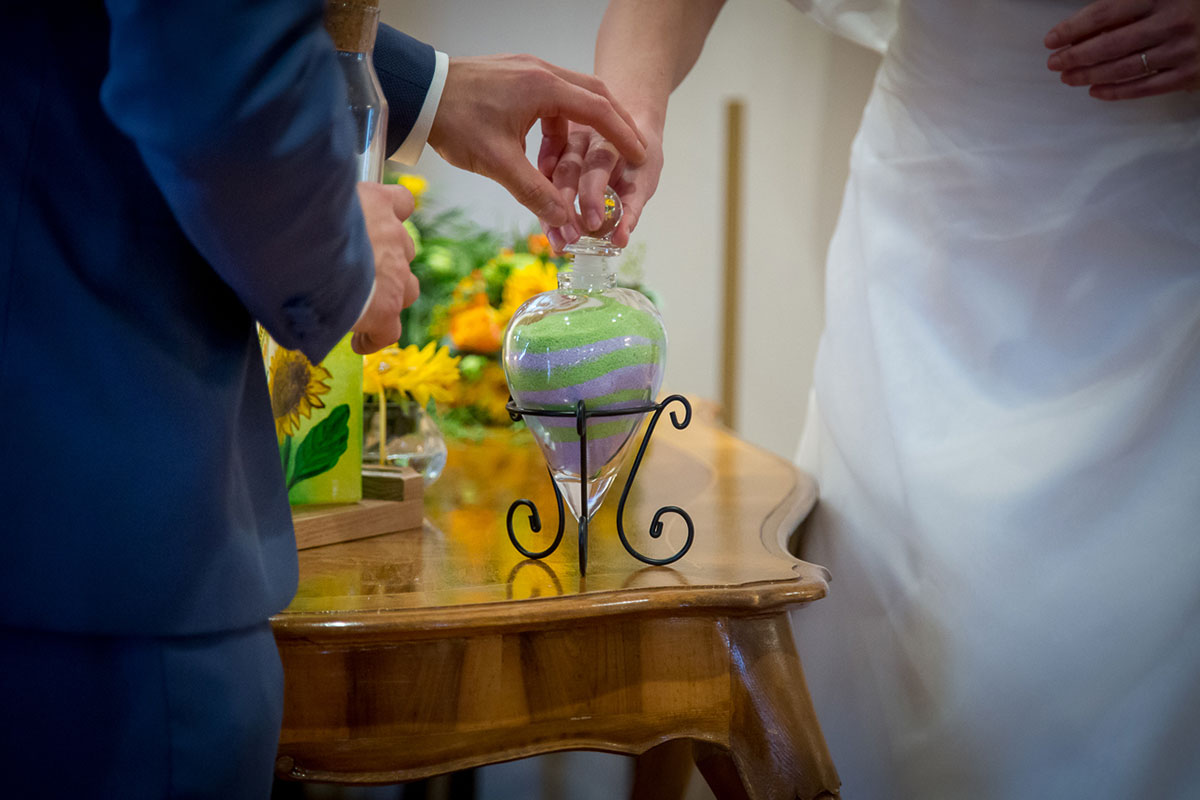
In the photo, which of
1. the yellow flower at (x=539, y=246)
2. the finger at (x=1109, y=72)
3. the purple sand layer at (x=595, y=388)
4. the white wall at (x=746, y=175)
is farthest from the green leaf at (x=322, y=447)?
the white wall at (x=746, y=175)

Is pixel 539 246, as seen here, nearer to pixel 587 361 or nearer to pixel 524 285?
pixel 524 285

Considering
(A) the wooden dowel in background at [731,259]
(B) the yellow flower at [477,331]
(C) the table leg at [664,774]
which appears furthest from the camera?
(A) the wooden dowel in background at [731,259]

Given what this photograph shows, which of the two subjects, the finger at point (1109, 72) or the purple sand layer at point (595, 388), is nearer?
the purple sand layer at point (595, 388)

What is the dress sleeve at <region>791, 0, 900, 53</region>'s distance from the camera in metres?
1.36

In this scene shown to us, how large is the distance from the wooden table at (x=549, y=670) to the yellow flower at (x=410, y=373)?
33 centimetres

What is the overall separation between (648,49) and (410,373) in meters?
0.45

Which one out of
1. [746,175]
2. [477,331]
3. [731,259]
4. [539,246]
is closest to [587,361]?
[477,331]

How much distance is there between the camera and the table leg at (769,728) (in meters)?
0.71

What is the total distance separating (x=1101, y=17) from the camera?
3.26ft

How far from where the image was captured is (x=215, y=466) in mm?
467

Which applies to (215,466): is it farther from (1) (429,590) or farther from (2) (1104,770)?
(2) (1104,770)

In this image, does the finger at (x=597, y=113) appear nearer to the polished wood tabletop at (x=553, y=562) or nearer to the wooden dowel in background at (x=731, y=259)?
the polished wood tabletop at (x=553, y=562)

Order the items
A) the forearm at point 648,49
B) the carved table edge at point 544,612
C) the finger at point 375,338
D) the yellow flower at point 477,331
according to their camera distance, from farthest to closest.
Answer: the yellow flower at point 477,331
the forearm at point 648,49
the carved table edge at point 544,612
the finger at point 375,338

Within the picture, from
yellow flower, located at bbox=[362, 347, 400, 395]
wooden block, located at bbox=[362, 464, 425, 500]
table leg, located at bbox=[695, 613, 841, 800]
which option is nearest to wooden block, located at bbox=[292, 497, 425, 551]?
wooden block, located at bbox=[362, 464, 425, 500]
